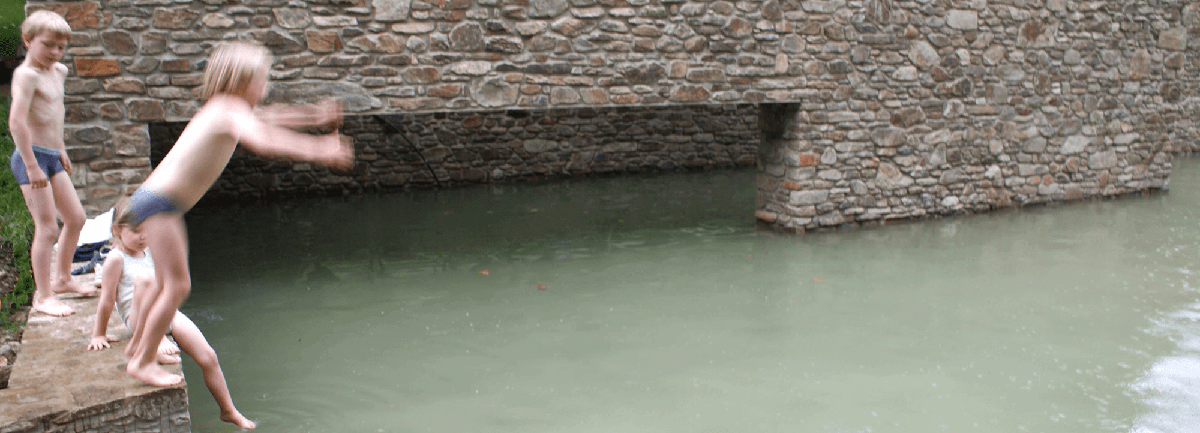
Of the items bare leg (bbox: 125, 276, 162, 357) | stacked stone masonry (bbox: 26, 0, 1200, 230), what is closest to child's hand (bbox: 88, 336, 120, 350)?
bare leg (bbox: 125, 276, 162, 357)

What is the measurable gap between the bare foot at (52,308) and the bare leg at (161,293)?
30.0 inches

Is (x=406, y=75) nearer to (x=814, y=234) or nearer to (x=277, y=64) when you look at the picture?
(x=277, y=64)

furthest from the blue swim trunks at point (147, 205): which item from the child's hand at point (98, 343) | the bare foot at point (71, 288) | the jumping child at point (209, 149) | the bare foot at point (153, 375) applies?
the bare foot at point (71, 288)

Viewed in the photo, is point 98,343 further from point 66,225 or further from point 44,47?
point 44,47

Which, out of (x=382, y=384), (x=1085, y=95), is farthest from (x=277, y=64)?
(x=1085, y=95)

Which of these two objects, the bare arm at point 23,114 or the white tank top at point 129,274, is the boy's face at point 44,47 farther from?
the white tank top at point 129,274

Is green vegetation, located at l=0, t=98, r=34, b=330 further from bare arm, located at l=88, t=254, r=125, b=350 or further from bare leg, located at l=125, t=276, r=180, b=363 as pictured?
bare leg, located at l=125, t=276, r=180, b=363

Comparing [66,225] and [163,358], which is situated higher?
[66,225]

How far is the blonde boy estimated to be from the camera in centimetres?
306

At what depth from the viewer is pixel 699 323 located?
4.39 meters

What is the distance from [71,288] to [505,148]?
20.9ft

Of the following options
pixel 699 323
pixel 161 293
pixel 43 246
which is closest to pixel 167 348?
pixel 161 293

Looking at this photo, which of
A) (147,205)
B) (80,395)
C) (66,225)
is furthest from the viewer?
(66,225)

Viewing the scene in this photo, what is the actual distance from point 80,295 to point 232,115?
1801 mm
